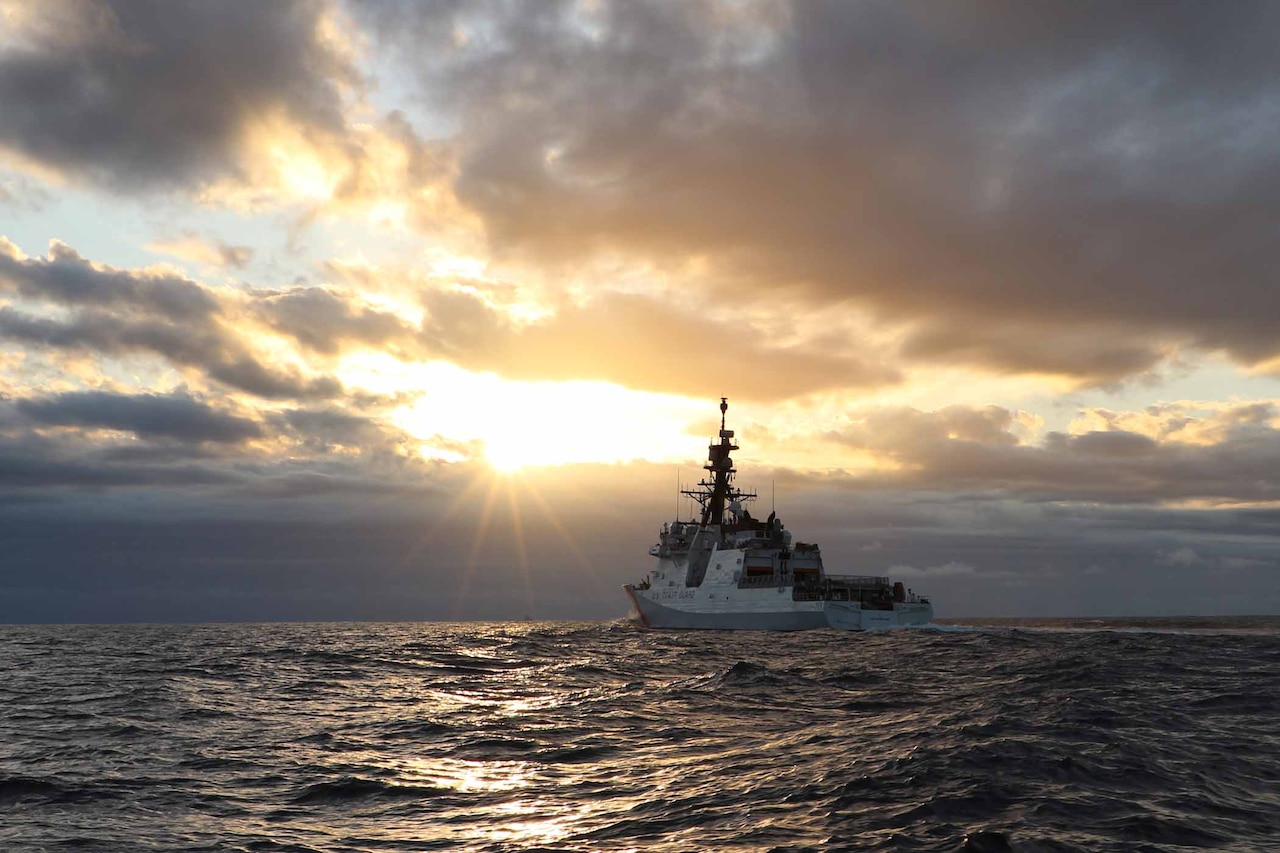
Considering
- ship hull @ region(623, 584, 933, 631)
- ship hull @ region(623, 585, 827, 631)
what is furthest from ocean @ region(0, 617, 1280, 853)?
ship hull @ region(623, 585, 827, 631)

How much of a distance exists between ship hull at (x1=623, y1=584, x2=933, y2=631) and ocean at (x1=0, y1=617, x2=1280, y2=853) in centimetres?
3077

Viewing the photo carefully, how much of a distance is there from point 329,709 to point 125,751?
25.3ft

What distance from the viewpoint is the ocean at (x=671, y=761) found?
1265 centimetres

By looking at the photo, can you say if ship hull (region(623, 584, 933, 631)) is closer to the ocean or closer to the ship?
the ship

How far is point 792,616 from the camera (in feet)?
221

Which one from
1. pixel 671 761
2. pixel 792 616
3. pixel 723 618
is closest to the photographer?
pixel 671 761

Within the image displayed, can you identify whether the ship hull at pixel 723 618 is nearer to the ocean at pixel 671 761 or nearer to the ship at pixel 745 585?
the ship at pixel 745 585

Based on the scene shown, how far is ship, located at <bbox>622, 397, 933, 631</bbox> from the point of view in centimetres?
6719

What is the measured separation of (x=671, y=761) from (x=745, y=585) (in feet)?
182

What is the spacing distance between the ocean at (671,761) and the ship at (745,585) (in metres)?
32.3

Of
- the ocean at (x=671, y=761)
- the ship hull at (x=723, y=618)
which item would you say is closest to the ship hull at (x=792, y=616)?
the ship hull at (x=723, y=618)

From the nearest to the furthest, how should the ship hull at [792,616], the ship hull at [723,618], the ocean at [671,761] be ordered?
the ocean at [671,761] → the ship hull at [792,616] → the ship hull at [723,618]

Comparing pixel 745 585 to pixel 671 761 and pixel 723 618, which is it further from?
pixel 671 761

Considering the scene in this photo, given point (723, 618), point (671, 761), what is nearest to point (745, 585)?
point (723, 618)
